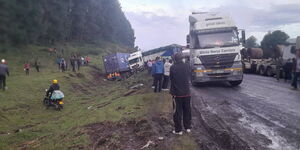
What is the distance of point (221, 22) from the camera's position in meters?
15.4

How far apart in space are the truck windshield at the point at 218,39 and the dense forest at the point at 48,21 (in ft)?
96.1

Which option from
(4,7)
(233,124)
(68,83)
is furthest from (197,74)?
(4,7)

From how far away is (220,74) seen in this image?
1463 cm

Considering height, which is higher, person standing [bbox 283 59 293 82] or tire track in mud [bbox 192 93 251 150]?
person standing [bbox 283 59 293 82]

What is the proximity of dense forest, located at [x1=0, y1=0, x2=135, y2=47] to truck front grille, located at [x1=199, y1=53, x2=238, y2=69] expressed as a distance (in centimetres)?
2988

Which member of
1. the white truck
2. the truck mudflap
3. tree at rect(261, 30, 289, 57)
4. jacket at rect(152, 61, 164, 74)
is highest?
tree at rect(261, 30, 289, 57)

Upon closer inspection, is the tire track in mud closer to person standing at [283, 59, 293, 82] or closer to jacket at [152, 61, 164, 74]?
jacket at [152, 61, 164, 74]

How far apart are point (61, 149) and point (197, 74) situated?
940cm

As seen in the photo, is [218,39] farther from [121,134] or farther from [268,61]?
[268,61]

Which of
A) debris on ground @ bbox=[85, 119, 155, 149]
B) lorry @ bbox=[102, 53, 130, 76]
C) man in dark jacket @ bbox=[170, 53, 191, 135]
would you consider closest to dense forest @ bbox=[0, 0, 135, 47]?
lorry @ bbox=[102, 53, 130, 76]

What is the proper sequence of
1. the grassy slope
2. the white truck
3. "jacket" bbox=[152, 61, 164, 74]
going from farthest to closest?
the white truck
"jacket" bbox=[152, 61, 164, 74]
the grassy slope

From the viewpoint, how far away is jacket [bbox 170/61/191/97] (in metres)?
6.69

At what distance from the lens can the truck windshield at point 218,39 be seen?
1470cm

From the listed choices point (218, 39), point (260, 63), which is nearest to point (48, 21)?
point (260, 63)
